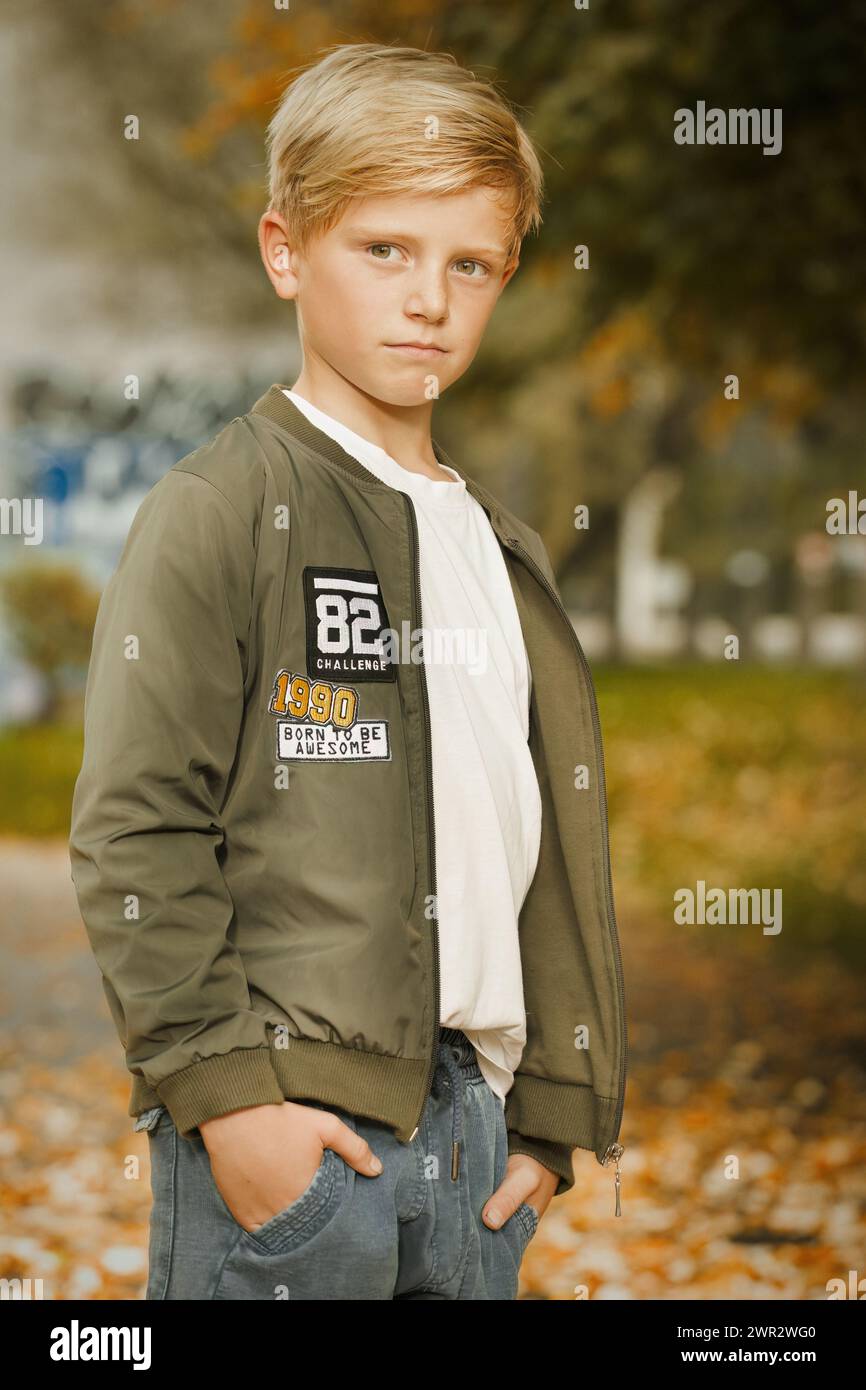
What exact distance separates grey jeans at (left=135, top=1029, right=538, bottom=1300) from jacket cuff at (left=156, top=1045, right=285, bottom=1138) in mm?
66

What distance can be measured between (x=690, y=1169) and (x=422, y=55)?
9.96 ft

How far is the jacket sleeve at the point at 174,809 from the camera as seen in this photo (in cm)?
99

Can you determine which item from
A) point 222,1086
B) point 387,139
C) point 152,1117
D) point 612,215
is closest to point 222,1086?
point 222,1086

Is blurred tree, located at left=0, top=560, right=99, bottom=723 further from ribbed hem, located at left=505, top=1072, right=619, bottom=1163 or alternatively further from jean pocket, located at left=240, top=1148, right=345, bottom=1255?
jean pocket, located at left=240, top=1148, right=345, bottom=1255

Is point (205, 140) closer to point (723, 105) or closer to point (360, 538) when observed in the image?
point (723, 105)

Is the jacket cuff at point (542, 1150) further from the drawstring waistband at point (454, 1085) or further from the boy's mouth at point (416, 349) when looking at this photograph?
the boy's mouth at point (416, 349)

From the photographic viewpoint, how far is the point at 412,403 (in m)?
1.19

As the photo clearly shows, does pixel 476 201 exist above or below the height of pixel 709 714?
below

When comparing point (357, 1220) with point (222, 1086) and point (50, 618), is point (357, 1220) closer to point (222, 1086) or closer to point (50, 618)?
point (222, 1086)

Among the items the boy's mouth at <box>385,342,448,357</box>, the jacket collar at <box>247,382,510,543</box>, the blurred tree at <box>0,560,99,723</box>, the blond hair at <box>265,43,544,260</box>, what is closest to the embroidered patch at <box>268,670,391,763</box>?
the jacket collar at <box>247,382,510,543</box>

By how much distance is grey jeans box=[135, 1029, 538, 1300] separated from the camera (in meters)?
1.02

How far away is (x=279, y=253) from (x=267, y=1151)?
77cm

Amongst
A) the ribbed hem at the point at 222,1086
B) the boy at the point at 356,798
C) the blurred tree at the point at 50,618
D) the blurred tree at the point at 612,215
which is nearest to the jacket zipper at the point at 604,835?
the boy at the point at 356,798
